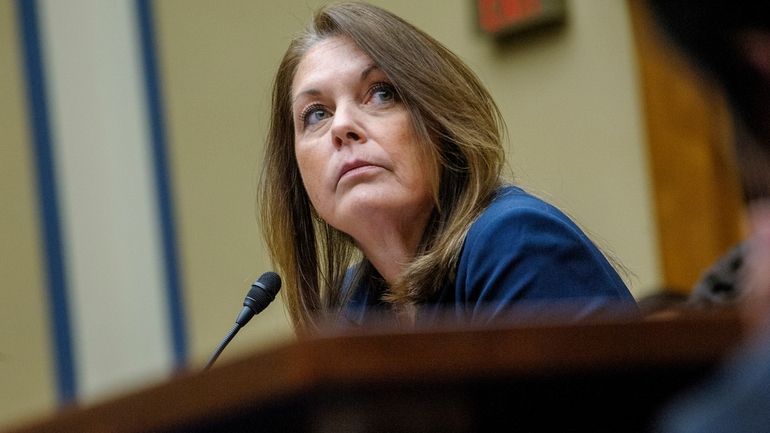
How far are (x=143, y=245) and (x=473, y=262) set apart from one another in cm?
379

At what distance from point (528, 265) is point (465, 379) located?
1.31 m

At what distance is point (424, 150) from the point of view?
8.43 ft

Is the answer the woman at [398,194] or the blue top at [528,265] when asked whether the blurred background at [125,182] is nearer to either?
the woman at [398,194]

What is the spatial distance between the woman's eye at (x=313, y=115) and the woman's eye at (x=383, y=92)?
160mm

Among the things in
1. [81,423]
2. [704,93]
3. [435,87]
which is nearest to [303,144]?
[435,87]

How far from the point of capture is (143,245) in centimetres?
589

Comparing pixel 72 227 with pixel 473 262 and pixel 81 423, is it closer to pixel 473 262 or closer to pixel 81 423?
pixel 473 262

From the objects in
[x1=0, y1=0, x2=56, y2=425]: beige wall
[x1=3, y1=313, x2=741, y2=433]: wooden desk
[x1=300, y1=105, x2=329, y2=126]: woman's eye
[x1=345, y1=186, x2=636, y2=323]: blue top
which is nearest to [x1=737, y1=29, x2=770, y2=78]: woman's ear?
[x1=3, y1=313, x2=741, y2=433]: wooden desk

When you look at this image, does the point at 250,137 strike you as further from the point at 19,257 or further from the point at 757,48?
the point at 757,48

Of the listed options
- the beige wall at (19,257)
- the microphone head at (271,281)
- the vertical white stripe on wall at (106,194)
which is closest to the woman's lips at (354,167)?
the microphone head at (271,281)

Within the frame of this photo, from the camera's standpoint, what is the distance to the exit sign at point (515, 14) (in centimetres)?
441

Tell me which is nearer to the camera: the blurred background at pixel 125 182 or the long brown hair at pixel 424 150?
the long brown hair at pixel 424 150

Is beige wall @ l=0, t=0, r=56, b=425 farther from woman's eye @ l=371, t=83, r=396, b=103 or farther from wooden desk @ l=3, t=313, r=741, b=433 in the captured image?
wooden desk @ l=3, t=313, r=741, b=433

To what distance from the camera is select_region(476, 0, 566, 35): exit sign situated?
14.5 feet
